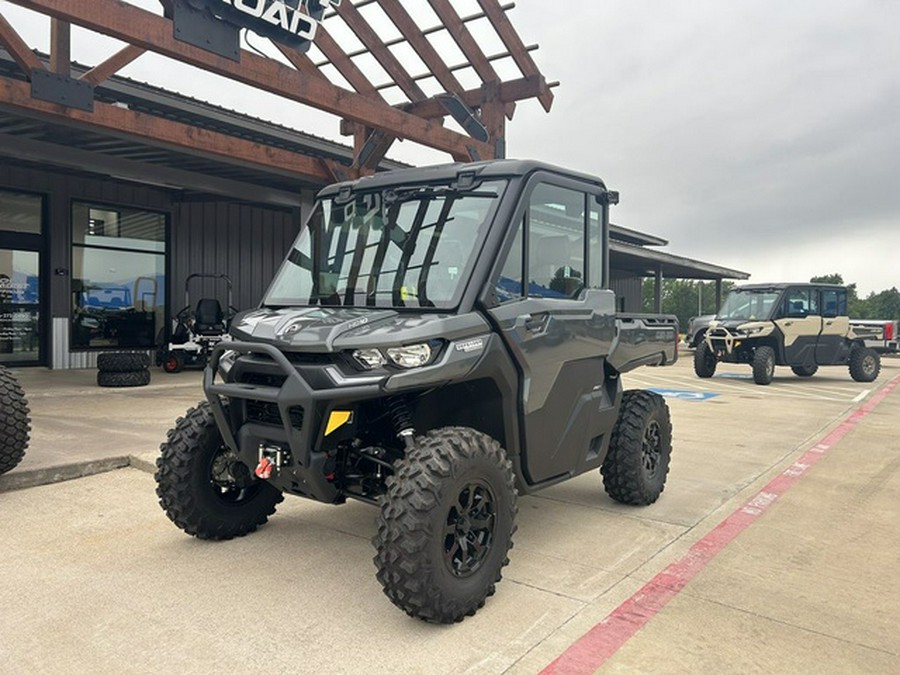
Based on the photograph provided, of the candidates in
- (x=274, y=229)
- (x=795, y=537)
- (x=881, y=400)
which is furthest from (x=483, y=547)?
(x=274, y=229)

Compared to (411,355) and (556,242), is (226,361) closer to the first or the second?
(411,355)

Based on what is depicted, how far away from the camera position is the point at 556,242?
396cm

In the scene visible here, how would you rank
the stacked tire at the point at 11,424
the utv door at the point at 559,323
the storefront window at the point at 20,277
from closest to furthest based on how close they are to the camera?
the utv door at the point at 559,323 < the stacked tire at the point at 11,424 < the storefront window at the point at 20,277

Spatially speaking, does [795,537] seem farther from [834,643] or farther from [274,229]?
[274,229]

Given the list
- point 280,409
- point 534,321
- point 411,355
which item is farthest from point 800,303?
point 280,409

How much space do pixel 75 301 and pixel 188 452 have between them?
11.9 meters

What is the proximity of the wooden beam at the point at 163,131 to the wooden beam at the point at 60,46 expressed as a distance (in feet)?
1.33

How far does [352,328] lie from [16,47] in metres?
6.80

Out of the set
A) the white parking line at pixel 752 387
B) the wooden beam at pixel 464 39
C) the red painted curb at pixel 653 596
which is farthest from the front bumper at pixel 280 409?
the white parking line at pixel 752 387

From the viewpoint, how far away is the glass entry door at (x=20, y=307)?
13039mm

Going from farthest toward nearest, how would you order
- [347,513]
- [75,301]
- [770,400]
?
[75,301], [770,400], [347,513]

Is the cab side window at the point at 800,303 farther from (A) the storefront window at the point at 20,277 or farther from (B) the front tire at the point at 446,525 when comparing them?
(A) the storefront window at the point at 20,277

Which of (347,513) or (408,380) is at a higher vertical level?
(408,380)

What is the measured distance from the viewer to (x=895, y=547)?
13.7 ft
